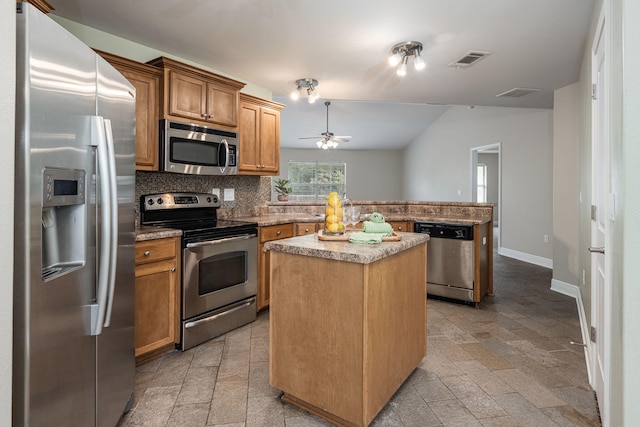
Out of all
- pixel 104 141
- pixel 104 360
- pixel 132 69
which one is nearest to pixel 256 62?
pixel 132 69

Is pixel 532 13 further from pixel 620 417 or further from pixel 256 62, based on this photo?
pixel 620 417

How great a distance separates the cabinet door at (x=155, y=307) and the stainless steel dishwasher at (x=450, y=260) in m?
2.46

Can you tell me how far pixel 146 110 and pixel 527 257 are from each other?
6.11 meters

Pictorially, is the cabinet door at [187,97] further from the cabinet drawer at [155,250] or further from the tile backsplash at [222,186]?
the cabinet drawer at [155,250]

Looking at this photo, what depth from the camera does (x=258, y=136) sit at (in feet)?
12.6

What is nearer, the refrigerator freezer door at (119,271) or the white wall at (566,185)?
the refrigerator freezer door at (119,271)

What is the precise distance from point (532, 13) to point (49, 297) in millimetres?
3181

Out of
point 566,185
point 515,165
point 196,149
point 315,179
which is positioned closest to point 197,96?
point 196,149

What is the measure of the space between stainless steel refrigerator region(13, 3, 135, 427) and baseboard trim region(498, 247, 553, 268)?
20.0ft

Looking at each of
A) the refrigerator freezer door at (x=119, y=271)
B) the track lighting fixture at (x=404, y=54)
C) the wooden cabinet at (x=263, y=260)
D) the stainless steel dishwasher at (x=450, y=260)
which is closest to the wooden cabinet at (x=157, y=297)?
the refrigerator freezer door at (x=119, y=271)

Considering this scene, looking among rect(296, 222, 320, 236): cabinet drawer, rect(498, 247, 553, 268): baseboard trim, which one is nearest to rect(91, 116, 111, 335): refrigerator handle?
rect(296, 222, 320, 236): cabinet drawer

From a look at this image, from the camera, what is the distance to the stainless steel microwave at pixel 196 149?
2.93 m

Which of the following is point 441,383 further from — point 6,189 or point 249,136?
point 249,136

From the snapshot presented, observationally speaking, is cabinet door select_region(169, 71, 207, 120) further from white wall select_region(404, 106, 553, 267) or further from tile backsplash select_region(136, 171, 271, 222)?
white wall select_region(404, 106, 553, 267)
